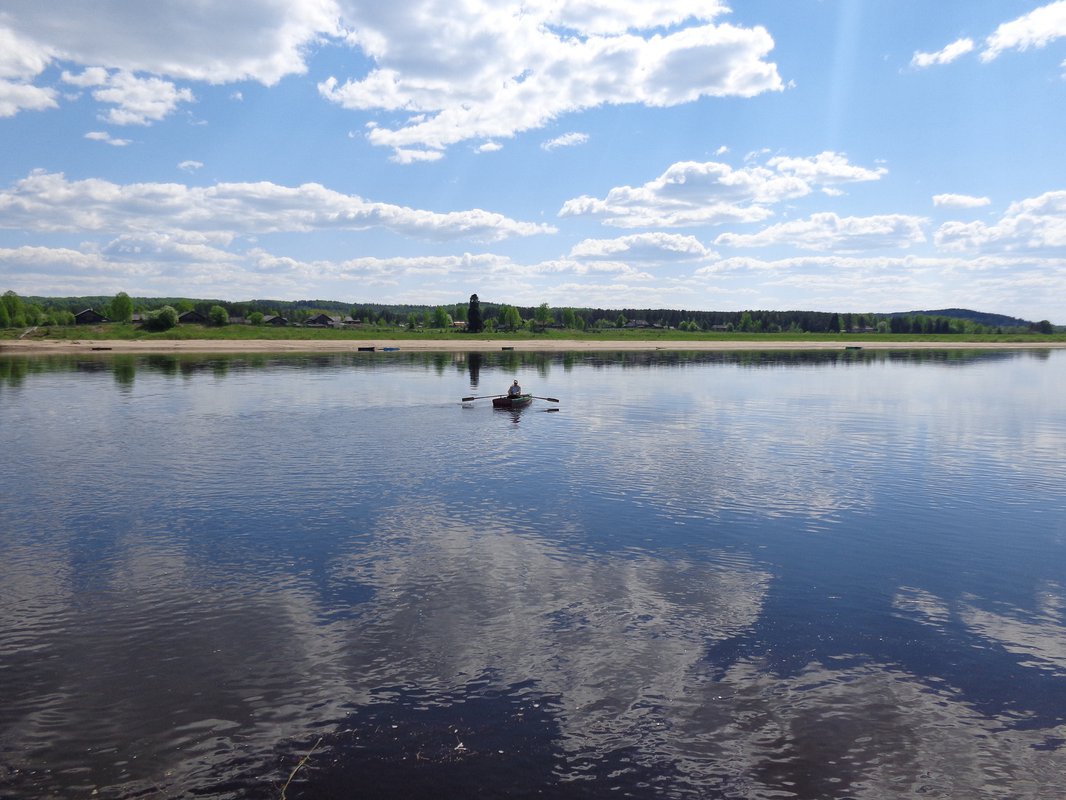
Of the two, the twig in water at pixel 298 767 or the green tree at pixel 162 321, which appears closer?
the twig in water at pixel 298 767

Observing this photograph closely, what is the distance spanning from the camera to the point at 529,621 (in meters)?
20.3

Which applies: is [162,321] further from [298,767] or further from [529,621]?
[298,767]

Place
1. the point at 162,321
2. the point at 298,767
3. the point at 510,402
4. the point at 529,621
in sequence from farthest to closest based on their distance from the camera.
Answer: the point at 162,321 → the point at 510,402 → the point at 529,621 → the point at 298,767

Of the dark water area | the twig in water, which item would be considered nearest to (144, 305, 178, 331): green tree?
the dark water area

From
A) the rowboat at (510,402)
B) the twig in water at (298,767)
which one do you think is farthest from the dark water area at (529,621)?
the rowboat at (510,402)

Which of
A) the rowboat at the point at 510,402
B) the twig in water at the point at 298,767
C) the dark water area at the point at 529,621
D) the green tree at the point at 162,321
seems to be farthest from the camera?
the green tree at the point at 162,321

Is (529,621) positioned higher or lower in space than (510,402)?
lower

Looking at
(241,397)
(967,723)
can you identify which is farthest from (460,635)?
(241,397)

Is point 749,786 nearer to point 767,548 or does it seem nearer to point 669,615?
point 669,615

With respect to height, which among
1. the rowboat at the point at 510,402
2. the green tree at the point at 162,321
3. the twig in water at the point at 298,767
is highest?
the green tree at the point at 162,321

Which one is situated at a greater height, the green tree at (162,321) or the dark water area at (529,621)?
the green tree at (162,321)

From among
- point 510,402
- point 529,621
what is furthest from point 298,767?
point 510,402

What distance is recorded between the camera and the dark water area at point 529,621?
14.0m

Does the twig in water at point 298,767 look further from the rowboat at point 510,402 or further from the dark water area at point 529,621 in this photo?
the rowboat at point 510,402
